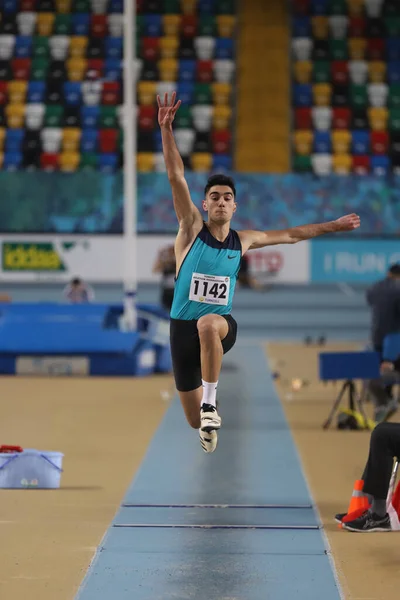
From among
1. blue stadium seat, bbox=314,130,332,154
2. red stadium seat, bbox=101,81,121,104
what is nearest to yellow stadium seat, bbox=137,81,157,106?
red stadium seat, bbox=101,81,121,104

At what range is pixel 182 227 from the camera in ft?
26.0

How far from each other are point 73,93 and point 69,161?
258cm

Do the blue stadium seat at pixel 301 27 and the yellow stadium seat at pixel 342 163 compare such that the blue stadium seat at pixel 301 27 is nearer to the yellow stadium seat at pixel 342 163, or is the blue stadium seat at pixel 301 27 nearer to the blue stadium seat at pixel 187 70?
the blue stadium seat at pixel 187 70

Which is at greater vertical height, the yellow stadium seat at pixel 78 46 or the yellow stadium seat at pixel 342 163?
the yellow stadium seat at pixel 78 46

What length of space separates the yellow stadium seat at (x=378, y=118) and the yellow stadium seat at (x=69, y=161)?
7.66m

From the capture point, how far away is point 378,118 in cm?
3259

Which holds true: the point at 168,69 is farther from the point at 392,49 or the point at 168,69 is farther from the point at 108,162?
the point at 392,49

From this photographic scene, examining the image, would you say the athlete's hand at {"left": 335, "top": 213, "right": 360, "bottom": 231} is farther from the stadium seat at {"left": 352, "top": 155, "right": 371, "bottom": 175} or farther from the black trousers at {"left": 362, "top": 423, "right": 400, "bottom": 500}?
the stadium seat at {"left": 352, "top": 155, "right": 371, "bottom": 175}

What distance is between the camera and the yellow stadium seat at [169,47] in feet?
112

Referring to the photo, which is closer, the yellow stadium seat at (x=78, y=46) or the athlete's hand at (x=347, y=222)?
the athlete's hand at (x=347, y=222)

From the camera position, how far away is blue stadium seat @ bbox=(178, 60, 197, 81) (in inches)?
1318

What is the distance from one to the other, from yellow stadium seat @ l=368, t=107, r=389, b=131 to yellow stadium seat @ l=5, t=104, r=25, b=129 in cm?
911

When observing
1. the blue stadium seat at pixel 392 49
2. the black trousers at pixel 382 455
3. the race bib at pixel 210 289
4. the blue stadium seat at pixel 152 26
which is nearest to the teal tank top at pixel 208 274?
the race bib at pixel 210 289

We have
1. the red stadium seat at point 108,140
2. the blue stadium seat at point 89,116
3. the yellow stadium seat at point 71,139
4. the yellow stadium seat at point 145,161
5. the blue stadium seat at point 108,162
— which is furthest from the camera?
the blue stadium seat at point 89,116
